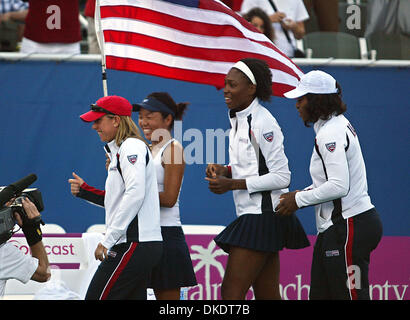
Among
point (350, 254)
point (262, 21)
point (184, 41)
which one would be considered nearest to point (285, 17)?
point (262, 21)

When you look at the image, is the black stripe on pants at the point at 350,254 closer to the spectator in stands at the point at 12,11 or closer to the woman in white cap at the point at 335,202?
the woman in white cap at the point at 335,202

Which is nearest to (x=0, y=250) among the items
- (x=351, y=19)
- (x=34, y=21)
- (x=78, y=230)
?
(x=78, y=230)

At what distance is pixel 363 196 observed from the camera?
4.64m

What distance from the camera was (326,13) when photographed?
7.93 meters

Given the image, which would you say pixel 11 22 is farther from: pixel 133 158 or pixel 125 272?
pixel 125 272

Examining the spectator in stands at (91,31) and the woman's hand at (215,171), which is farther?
the spectator in stands at (91,31)

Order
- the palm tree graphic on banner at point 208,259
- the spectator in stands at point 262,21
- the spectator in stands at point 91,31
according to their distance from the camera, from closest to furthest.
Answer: the palm tree graphic on banner at point 208,259 < the spectator in stands at point 262,21 < the spectator in stands at point 91,31

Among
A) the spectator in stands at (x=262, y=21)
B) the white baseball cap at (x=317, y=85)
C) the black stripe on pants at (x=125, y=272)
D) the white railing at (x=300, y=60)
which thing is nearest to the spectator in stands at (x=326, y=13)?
the white railing at (x=300, y=60)

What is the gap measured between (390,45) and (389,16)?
1.31ft

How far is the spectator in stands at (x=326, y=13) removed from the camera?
7.87 meters

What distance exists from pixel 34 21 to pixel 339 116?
338cm

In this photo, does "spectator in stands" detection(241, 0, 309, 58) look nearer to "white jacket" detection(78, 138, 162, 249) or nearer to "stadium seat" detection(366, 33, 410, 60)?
"stadium seat" detection(366, 33, 410, 60)

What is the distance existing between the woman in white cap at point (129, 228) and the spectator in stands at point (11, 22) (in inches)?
119

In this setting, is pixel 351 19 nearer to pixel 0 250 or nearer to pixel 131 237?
pixel 131 237
